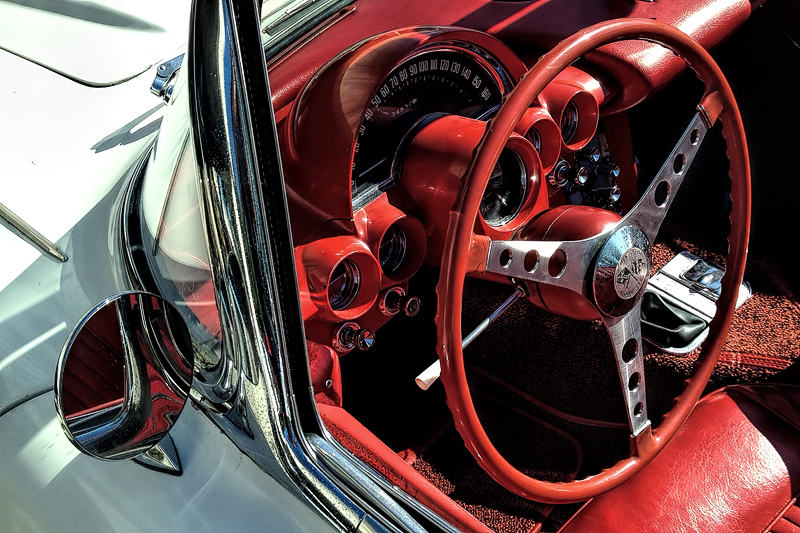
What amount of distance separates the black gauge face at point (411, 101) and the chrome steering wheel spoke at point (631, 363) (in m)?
0.46

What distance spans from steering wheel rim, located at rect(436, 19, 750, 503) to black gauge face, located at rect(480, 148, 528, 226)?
0.28 m

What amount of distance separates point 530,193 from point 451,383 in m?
0.43

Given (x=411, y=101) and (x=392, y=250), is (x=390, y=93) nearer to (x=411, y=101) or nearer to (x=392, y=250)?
(x=411, y=101)

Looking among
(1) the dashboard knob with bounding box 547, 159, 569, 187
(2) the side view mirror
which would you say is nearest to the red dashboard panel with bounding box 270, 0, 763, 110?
(1) the dashboard knob with bounding box 547, 159, 569, 187

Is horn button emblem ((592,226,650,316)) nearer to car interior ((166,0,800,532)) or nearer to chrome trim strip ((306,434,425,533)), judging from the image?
car interior ((166,0,800,532))

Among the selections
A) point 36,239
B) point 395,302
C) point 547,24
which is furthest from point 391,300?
point 547,24

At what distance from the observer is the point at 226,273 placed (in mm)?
797

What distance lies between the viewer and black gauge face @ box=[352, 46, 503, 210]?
1.20 metres

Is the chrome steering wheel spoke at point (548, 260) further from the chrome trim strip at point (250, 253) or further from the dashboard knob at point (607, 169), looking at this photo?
the dashboard knob at point (607, 169)

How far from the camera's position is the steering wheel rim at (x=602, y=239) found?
938 millimetres

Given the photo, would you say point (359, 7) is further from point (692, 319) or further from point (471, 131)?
point (692, 319)

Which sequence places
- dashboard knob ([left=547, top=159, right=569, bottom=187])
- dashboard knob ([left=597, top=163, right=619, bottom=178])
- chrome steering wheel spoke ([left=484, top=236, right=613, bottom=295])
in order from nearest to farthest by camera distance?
chrome steering wheel spoke ([left=484, top=236, right=613, bottom=295]), dashboard knob ([left=547, top=159, right=569, bottom=187]), dashboard knob ([left=597, top=163, right=619, bottom=178])

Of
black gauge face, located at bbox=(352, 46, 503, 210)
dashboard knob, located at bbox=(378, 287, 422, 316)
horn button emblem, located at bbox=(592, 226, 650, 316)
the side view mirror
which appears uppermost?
the side view mirror

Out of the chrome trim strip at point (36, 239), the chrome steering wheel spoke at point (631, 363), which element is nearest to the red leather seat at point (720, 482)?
the chrome steering wheel spoke at point (631, 363)
